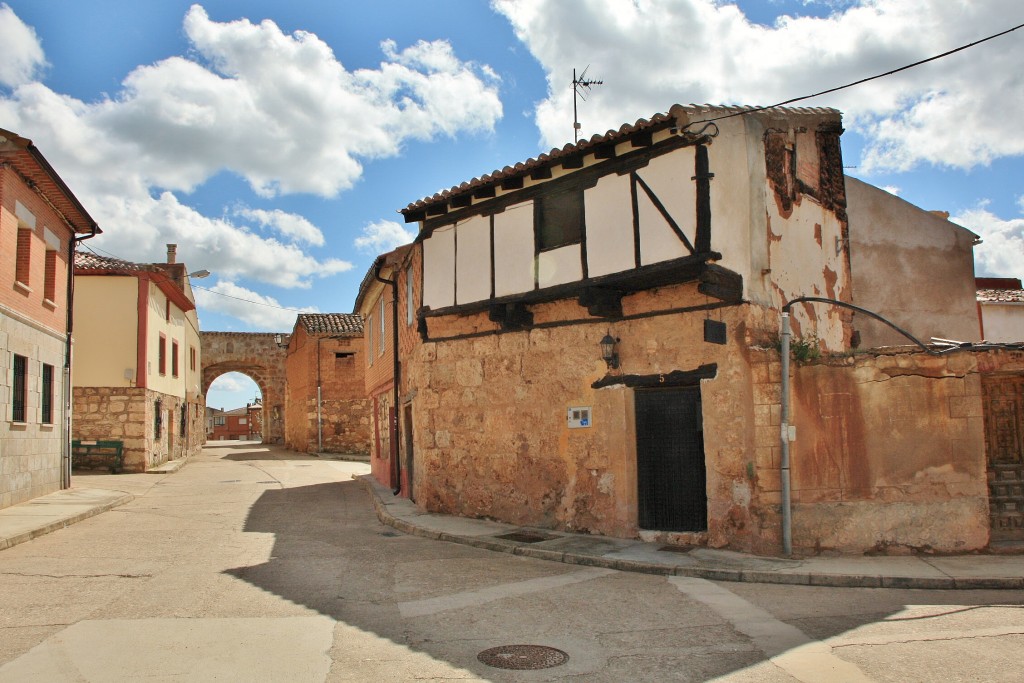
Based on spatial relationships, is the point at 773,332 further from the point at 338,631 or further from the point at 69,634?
the point at 69,634

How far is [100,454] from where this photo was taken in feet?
72.7

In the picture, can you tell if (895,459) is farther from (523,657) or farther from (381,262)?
(381,262)

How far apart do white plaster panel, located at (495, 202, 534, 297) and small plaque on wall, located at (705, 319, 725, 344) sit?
2980mm

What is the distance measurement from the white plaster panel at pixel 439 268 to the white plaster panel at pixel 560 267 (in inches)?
84.3

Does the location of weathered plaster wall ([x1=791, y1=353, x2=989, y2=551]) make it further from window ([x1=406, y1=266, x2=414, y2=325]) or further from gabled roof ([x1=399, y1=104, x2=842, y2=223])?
window ([x1=406, y1=266, x2=414, y2=325])

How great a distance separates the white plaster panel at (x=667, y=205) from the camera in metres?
9.60

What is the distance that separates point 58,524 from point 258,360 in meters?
31.1

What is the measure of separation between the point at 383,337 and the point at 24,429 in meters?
7.89

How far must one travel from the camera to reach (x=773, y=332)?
9977mm

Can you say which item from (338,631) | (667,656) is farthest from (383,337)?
(667,656)

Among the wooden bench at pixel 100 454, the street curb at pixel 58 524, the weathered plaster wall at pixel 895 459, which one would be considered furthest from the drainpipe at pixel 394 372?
the wooden bench at pixel 100 454

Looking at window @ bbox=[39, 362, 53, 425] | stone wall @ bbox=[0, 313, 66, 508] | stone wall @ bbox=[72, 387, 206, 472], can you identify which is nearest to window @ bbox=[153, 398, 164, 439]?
stone wall @ bbox=[72, 387, 206, 472]

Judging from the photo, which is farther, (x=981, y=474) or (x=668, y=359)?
(x=668, y=359)

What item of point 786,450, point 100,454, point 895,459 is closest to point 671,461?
point 786,450
